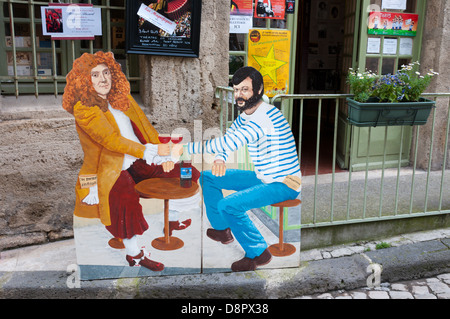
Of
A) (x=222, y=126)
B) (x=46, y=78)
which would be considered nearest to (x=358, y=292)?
(x=222, y=126)

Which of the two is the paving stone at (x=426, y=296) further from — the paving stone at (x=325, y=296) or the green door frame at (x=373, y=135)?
the green door frame at (x=373, y=135)

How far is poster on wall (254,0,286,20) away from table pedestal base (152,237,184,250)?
2.43 metres

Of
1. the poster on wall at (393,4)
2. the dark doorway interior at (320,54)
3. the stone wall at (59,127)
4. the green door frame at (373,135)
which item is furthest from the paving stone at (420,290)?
the dark doorway interior at (320,54)

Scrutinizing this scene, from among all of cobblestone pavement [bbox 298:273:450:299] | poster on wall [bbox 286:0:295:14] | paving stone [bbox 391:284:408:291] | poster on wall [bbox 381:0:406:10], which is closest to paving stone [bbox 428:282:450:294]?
cobblestone pavement [bbox 298:273:450:299]

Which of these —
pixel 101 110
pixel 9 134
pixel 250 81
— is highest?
pixel 250 81

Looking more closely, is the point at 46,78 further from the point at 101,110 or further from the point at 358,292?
the point at 358,292

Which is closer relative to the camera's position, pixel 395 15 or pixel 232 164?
pixel 232 164

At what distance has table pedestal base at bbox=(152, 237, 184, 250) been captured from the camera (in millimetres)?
3570

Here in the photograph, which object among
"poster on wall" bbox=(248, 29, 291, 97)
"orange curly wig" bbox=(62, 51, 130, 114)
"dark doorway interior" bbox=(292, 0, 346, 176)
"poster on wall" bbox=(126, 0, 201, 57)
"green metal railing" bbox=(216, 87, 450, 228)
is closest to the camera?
"orange curly wig" bbox=(62, 51, 130, 114)

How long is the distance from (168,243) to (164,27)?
1.73 metres

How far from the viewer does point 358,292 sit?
3.78 metres

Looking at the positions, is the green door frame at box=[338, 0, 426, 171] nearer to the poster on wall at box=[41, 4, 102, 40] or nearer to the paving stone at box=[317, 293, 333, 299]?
the paving stone at box=[317, 293, 333, 299]

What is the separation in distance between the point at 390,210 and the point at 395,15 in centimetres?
231

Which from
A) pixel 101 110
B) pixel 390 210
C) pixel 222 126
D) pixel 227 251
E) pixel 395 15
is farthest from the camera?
pixel 395 15
